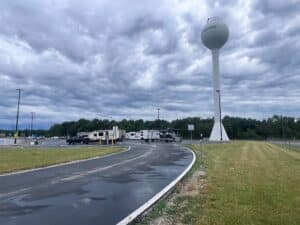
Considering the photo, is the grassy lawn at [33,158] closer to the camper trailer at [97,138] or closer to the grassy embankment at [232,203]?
the grassy embankment at [232,203]

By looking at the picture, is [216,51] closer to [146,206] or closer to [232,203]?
[232,203]

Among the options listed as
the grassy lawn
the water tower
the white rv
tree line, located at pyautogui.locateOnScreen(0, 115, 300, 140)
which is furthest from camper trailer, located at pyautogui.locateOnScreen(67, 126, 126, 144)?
tree line, located at pyautogui.locateOnScreen(0, 115, 300, 140)

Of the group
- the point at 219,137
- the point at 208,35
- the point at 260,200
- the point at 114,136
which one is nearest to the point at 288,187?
the point at 260,200

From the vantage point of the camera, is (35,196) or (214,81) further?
(214,81)

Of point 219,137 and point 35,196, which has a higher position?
point 219,137

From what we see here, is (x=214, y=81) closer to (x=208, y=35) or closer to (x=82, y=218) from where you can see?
(x=208, y=35)

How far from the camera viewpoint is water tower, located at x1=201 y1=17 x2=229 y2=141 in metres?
71.6

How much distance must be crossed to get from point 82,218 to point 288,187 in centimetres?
700

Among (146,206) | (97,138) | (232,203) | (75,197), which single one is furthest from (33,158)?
(97,138)

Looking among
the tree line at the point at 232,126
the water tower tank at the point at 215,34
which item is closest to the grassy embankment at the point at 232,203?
the water tower tank at the point at 215,34

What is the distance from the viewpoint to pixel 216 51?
73750mm

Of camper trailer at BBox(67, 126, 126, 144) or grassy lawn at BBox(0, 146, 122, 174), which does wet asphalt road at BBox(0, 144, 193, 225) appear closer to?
grassy lawn at BBox(0, 146, 122, 174)

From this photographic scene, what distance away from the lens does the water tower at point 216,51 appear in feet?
235

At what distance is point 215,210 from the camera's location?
8.32 m
